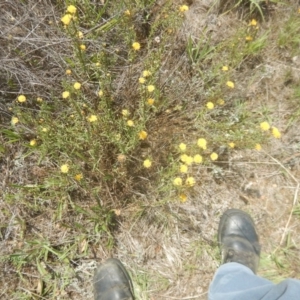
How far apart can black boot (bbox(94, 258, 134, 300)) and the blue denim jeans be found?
0.54 m

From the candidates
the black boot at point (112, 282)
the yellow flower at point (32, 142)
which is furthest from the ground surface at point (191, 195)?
the yellow flower at point (32, 142)

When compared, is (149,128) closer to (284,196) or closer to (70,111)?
(70,111)

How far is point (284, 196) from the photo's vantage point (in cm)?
228

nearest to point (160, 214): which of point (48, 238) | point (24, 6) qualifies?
point (48, 238)

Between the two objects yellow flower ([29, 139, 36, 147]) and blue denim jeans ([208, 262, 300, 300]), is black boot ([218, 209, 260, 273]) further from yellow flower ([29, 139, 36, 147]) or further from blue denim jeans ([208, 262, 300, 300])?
yellow flower ([29, 139, 36, 147])

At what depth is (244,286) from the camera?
1.82m

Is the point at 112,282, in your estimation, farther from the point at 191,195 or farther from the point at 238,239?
the point at 238,239

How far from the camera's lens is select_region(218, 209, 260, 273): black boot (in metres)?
2.16

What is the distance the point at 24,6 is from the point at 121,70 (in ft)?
2.30

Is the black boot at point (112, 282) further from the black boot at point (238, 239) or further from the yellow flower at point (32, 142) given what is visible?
the yellow flower at point (32, 142)

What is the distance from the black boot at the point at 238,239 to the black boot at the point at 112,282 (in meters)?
0.66

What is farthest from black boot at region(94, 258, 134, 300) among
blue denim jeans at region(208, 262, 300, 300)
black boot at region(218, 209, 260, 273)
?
black boot at region(218, 209, 260, 273)

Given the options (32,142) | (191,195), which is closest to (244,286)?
(191,195)

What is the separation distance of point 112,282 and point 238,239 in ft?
2.96
